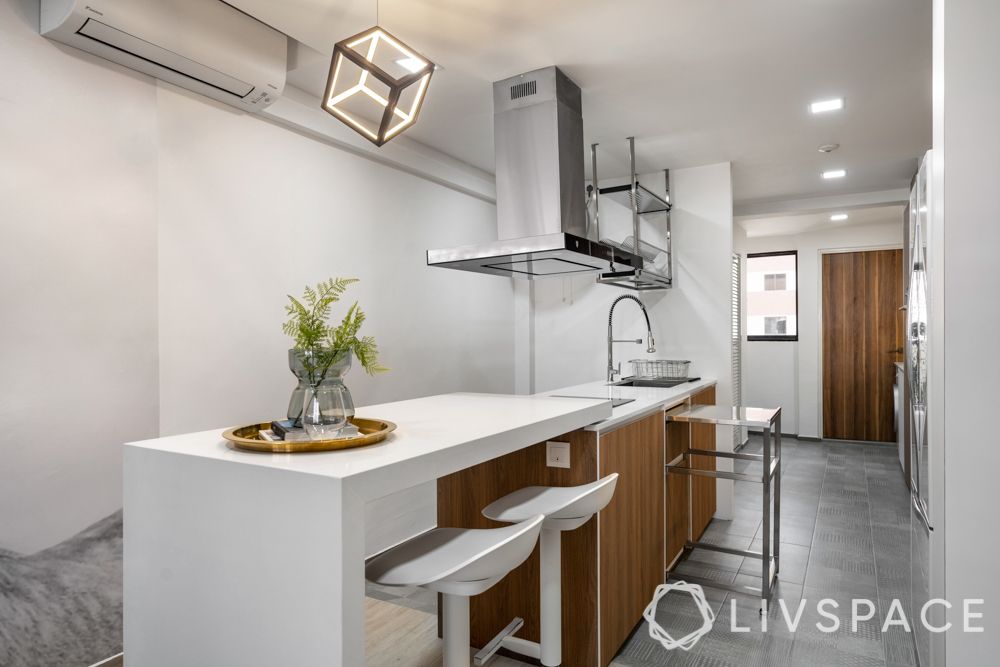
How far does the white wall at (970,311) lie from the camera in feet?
5.06

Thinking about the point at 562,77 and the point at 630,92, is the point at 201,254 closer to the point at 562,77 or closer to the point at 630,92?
the point at 562,77

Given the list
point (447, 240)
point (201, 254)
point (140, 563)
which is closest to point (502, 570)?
point (140, 563)

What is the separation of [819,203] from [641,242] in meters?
2.22

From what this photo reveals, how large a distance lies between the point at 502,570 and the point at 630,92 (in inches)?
103

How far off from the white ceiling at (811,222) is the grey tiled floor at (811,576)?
99.8 inches

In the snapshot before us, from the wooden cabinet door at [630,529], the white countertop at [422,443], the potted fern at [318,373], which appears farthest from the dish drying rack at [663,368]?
the potted fern at [318,373]

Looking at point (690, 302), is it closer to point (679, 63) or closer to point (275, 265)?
point (679, 63)

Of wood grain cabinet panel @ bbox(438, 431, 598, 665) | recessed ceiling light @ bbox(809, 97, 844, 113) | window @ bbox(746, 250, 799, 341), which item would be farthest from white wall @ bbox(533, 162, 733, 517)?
window @ bbox(746, 250, 799, 341)

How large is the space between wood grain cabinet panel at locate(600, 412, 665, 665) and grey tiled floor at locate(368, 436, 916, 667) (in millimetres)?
139

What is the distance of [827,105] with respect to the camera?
323cm

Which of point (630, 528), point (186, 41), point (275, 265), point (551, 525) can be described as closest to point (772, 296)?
point (630, 528)

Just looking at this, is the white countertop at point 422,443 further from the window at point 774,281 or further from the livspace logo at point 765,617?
the window at point 774,281

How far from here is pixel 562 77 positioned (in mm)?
2818

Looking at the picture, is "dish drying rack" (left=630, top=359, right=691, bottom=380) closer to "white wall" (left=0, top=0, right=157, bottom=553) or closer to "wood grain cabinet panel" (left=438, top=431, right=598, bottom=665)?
"wood grain cabinet panel" (left=438, top=431, right=598, bottom=665)
